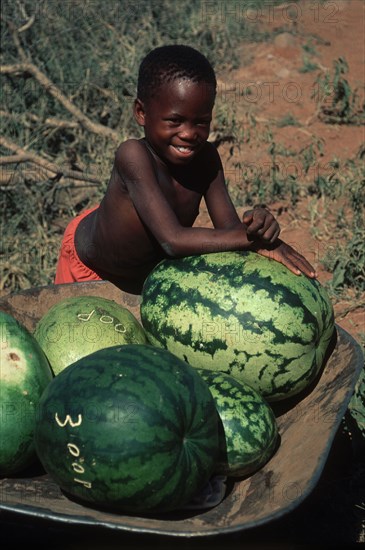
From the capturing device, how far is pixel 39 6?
7719mm

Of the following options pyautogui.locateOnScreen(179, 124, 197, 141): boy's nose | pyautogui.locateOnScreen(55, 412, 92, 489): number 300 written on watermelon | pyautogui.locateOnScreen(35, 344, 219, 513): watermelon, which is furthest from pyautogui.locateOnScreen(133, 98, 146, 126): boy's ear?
pyautogui.locateOnScreen(55, 412, 92, 489): number 300 written on watermelon

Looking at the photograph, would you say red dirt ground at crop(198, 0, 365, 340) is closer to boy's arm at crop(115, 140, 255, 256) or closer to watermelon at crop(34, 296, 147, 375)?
boy's arm at crop(115, 140, 255, 256)

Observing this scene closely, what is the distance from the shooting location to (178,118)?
331 cm

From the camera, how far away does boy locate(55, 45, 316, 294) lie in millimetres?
3133

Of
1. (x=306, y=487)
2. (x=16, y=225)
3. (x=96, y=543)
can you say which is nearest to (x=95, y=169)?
(x=16, y=225)

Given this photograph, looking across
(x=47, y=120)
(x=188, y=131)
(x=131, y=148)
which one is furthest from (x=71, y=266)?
(x=47, y=120)

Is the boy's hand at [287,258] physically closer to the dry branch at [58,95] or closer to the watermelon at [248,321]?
the watermelon at [248,321]

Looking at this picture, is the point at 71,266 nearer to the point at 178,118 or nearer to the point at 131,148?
the point at 131,148

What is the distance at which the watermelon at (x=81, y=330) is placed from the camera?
2.97 metres

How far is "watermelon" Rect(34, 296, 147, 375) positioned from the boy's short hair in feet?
3.17

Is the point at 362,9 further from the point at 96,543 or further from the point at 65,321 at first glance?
the point at 96,543

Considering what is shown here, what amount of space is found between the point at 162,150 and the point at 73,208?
2707 mm

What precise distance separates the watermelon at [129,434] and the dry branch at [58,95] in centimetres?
445

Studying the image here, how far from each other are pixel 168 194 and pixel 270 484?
61.6 inches
